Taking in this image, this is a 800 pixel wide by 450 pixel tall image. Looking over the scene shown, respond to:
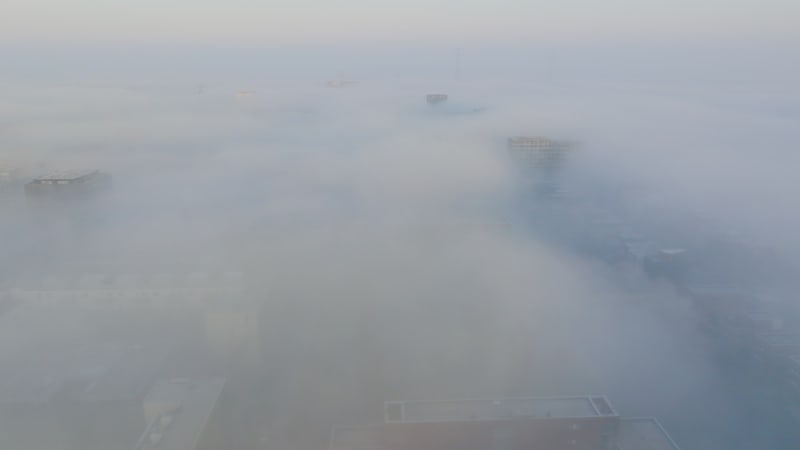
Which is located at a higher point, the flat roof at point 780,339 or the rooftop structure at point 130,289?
the rooftop structure at point 130,289

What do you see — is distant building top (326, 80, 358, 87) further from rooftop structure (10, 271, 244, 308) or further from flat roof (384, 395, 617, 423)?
flat roof (384, 395, 617, 423)

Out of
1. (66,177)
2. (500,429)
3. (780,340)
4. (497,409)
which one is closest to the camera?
(500,429)

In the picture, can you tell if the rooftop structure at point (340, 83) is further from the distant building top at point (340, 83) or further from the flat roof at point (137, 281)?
the flat roof at point (137, 281)

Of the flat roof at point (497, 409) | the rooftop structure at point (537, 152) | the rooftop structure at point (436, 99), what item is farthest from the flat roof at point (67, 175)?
the rooftop structure at point (436, 99)

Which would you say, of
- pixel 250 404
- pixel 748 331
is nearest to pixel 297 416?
pixel 250 404

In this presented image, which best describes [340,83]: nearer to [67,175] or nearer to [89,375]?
[67,175]

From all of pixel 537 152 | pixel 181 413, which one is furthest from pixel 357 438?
pixel 537 152
